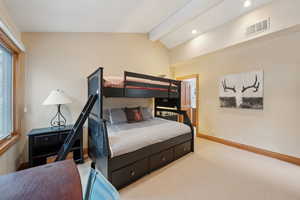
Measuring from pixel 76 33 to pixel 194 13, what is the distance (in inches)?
103

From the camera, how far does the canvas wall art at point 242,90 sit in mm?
3121

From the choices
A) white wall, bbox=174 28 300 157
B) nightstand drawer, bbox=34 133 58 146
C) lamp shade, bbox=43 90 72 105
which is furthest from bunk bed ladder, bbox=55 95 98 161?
white wall, bbox=174 28 300 157

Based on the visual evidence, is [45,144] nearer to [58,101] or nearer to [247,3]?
[58,101]

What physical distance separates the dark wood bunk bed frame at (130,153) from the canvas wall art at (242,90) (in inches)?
53.3

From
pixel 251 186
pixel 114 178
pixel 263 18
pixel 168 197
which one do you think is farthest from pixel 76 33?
pixel 251 186

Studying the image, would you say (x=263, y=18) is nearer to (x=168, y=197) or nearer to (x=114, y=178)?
(x=168, y=197)

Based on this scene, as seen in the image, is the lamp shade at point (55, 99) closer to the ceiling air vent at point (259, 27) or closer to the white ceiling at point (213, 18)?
the white ceiling at point (213, 18)

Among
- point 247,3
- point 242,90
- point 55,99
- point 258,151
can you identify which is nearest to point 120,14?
point 55,99

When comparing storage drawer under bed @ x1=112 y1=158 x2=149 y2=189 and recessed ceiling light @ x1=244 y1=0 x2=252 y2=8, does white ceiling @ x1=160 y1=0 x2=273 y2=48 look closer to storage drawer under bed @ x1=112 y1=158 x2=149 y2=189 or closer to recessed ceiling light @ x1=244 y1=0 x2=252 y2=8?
recessed ceiling light @ x1=244 y1=0 x2=252 y2=8

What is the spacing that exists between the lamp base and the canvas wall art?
404cm

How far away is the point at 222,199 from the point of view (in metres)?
1.73

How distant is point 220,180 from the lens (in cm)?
212

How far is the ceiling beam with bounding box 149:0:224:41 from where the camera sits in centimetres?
252

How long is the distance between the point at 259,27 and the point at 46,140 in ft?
15.1
